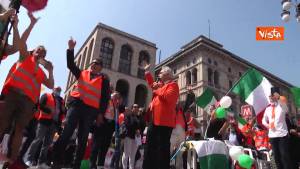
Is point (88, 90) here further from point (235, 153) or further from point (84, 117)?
point (235, 153)

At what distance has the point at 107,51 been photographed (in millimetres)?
32156

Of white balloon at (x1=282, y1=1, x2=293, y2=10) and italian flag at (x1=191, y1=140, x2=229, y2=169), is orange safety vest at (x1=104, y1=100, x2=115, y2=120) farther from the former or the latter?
white balloon at (x1=282, y1=1, x2=293, y2=10)


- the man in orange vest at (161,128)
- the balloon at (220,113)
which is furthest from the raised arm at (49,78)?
the balloon at (220,113)

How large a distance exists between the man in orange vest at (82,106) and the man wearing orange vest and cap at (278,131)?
12.4 feet

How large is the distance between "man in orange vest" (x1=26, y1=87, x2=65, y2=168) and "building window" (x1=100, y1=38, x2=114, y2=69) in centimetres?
2541

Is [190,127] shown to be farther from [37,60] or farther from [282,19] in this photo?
[37,60]

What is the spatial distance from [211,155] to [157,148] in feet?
5.69

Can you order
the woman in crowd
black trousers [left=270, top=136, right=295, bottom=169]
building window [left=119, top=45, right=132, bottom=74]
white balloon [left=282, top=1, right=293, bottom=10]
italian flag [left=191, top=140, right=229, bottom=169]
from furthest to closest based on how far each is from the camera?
building window [left=119, top=45, right=132, bottom=74]
white balloon [left=282, top=1, right=293, bottom=10]
the woman in crowd
italian flag [left=191, top=140, right=229, bottom=169]
black trousers [left=270, top=136, right=295, bottom=169]

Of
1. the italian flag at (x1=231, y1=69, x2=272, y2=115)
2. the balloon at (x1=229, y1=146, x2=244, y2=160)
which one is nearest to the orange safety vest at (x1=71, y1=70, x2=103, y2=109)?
the balloon at (x1=229, y1=146, x2=244, y2=160)

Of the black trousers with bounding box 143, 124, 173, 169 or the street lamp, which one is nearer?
the black trousers with bounding box 143, 124, 173, 169

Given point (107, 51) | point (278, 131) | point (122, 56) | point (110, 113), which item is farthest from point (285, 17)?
point (122, 56)

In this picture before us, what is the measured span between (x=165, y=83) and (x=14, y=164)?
2708mm

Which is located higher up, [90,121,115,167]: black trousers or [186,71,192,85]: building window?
[186,71,192,85]: building window

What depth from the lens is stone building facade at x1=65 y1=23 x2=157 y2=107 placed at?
31297 millimetres
